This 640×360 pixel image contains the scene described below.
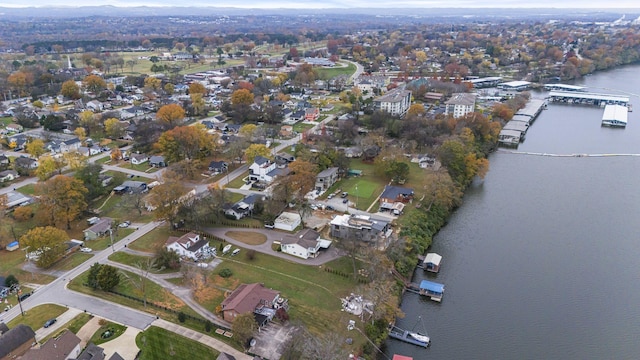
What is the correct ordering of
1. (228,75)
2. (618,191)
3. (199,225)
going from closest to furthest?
(199,225) < (618,191) < (228,75)

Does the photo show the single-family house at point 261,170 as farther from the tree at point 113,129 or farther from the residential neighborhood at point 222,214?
the tree at point 113,129

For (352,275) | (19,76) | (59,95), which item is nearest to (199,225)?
(352,275)

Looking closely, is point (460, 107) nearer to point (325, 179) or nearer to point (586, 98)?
point (325, 179)

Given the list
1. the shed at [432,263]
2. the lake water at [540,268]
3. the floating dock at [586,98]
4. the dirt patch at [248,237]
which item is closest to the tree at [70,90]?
the dirt patch at [248,237]

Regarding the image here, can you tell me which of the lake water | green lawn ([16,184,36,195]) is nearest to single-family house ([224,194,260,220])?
the lake water

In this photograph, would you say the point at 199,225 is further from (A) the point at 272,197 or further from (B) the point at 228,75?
(B) the point at 228,75

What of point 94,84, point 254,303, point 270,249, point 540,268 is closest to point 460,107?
point 540,268
